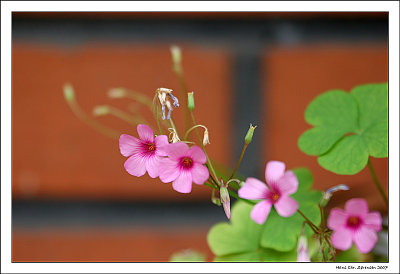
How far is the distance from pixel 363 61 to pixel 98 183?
384mm

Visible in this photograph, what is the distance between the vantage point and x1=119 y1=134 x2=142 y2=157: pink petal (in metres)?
0.16

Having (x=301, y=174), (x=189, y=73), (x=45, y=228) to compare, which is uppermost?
(x=189, y=73)

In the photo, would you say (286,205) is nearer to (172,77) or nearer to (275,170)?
(275,170)

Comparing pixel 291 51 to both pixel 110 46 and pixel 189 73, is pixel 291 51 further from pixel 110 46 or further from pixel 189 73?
pixel 110 46

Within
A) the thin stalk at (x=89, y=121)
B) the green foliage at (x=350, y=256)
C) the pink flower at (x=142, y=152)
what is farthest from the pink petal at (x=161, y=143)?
the thin stalk at (x=89, y=121)

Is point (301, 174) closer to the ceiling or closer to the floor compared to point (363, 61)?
closer to the floor

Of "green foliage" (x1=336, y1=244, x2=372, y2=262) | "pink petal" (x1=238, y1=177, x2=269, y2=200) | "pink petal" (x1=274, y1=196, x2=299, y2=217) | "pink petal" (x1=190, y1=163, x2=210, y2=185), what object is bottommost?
"green foliage" (x1=336, y1=244, x2=372, y2=262)

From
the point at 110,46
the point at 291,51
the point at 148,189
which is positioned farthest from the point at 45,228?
the point at 291,51

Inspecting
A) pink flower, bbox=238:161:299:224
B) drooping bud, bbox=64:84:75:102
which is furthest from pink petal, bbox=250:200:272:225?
drooping bud, bbox=64:84:75:102

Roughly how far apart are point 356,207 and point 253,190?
47 millimetres

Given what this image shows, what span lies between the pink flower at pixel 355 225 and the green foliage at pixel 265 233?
0.05ft

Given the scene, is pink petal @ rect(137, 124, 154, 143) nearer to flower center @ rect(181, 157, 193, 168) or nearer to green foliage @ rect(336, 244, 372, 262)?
flower center @ rect(181, 157, 193, 168)

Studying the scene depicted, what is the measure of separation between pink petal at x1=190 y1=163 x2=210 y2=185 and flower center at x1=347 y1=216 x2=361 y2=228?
67mm

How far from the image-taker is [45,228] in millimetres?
583
